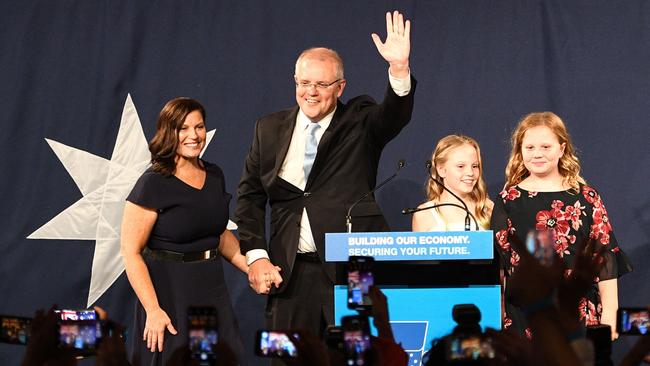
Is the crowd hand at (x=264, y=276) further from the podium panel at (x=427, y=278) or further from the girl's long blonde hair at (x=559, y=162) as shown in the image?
the girl's long blonde hair at (x=559, y=162)

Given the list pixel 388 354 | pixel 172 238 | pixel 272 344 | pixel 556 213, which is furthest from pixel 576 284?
pixel 172 238

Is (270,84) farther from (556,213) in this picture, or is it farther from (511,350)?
(511,350)

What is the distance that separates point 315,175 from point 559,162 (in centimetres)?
106

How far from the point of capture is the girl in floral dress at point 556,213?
12.1ft

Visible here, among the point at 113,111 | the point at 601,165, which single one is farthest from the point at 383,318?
the point at 113,111

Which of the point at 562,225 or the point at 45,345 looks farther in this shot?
the point at 562,225

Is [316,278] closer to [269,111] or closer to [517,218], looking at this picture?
[517,218]

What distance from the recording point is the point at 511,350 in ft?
4.93

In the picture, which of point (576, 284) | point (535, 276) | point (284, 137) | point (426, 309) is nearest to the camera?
point (535, 276)

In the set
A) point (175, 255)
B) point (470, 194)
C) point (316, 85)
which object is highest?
point (316, 85)

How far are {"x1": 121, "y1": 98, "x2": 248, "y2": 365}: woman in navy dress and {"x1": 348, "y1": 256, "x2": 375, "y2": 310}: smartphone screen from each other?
50.3 inches

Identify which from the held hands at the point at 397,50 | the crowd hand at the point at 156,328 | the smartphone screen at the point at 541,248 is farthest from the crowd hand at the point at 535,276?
the crowd hand at the point at 156,328

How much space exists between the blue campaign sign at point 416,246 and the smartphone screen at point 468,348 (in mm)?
1316

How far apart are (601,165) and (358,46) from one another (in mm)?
1471
